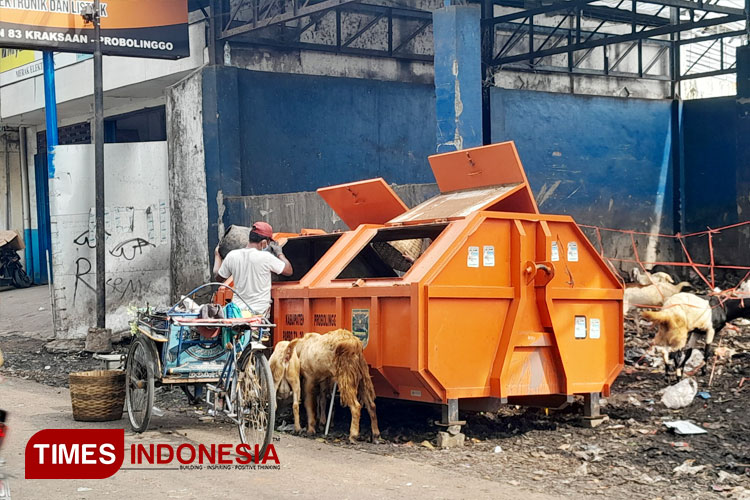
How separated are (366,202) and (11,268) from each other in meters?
16.3

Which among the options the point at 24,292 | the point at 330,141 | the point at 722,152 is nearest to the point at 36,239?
the point at 24,292

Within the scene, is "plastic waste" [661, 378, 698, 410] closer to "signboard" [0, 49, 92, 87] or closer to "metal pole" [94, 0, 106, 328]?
"metal pole" [94, 0, 106, 328]

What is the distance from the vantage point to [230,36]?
54.9 feet

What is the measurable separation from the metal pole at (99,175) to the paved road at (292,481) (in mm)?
6480

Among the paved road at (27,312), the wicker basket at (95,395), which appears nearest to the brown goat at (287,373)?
the wicker basket at (95,395)

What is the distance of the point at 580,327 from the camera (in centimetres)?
873

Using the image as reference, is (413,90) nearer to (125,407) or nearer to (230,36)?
(230,36)

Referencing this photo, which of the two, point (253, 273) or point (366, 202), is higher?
point (366, 202)

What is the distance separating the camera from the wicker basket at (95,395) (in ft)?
30.0

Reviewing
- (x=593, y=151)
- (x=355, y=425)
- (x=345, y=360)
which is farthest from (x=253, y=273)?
(x=593, y=151)

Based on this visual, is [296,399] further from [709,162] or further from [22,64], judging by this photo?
[22,64]

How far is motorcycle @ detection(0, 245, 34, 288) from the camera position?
79.2 feet

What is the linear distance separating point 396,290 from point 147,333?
2.15 meters

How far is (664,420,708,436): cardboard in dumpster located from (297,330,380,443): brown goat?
240 centimetres
